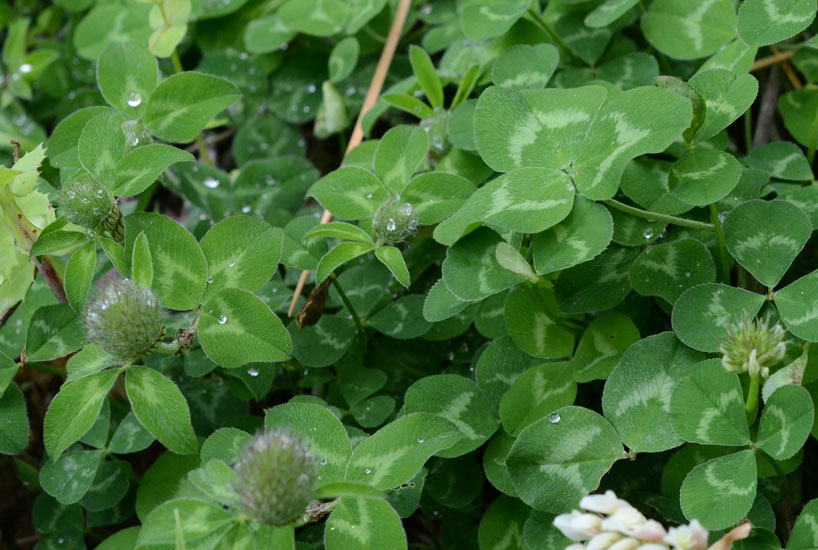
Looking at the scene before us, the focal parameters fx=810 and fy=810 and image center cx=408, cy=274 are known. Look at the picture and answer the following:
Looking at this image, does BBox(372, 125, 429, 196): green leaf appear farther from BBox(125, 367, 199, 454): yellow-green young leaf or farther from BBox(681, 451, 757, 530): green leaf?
BBox(681, 451, 757, 530): green leaf

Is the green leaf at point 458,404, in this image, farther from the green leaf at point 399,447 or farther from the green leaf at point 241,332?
the green leaf at point 241,332

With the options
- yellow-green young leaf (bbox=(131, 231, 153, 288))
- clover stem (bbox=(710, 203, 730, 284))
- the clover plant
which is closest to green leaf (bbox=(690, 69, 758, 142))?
the clover plant

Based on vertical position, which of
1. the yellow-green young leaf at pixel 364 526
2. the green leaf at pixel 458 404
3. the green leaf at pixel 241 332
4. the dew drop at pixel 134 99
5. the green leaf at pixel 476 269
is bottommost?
the green leaf at pixel 458 404

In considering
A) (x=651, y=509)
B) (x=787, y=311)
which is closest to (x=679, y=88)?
(x=787, y=311)

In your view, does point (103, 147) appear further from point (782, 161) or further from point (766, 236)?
point (782, 161)

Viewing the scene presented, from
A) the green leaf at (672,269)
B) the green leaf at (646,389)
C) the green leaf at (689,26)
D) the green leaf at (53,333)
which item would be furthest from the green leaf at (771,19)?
the green leaf at (53,333)

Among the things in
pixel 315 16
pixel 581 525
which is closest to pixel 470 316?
pixel 581 525
